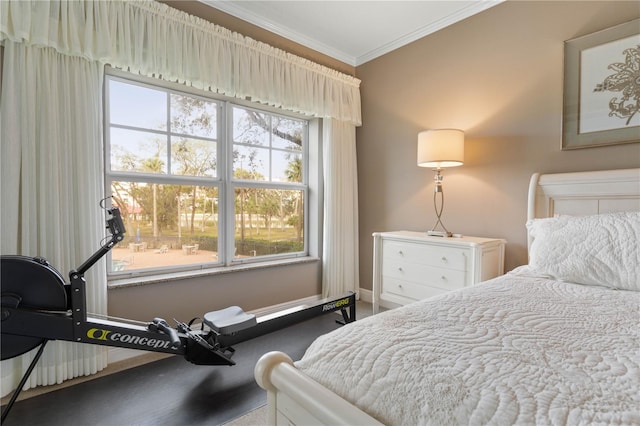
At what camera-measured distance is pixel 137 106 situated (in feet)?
7.63

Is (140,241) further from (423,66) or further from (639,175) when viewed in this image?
(639,175)

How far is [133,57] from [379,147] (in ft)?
7.60

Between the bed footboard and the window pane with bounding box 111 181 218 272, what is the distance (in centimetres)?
191

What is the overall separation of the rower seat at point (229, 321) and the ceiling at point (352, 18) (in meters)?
2.39

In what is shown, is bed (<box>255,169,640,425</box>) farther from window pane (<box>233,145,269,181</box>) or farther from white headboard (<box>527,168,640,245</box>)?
window pane (<box>233,145,269,181</box>)

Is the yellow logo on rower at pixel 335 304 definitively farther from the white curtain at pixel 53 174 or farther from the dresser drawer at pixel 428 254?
the white curtain at pixel 53 174

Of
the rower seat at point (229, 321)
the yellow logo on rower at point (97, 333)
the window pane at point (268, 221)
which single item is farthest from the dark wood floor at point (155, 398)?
the window pane at point (268, 221)

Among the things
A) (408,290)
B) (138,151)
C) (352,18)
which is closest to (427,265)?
(408,290)

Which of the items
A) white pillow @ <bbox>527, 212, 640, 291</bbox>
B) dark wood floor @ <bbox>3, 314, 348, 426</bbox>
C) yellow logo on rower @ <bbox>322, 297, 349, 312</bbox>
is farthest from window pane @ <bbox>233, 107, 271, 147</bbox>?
white pillow @ <bbox>527, 212, 640, 291</bbox>

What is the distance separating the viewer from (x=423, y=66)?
116 inches

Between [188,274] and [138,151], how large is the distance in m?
1.01

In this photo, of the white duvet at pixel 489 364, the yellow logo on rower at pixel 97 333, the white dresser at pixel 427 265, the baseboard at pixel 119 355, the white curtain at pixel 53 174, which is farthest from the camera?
the white dresser at pixel 427 265

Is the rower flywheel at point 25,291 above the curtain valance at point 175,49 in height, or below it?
below

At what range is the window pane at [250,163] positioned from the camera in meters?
2.84
